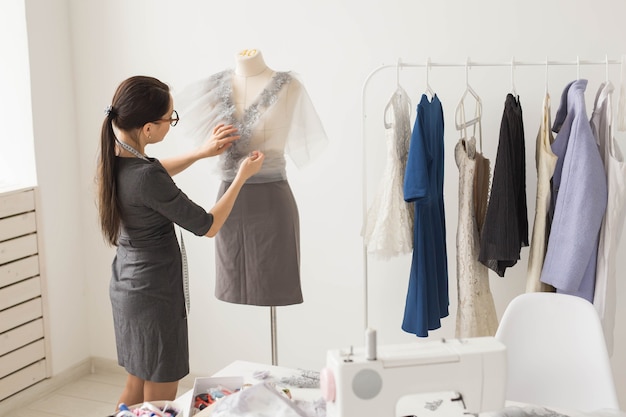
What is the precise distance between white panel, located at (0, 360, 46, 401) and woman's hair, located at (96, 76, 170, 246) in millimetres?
1577

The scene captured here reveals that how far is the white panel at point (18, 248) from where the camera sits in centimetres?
361

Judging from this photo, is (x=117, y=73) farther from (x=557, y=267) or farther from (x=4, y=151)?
(x=557, y=267)

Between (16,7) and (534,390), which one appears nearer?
(534,390)

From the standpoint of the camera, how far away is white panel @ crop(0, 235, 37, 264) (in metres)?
3.61

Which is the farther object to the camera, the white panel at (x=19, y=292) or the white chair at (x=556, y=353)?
the white panel at (x=19, y=292)

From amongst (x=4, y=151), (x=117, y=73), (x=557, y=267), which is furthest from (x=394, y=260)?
(x=4, y=151)

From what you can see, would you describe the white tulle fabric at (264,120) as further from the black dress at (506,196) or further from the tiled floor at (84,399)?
the tiled floor at (84,399)

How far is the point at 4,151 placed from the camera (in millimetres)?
3893

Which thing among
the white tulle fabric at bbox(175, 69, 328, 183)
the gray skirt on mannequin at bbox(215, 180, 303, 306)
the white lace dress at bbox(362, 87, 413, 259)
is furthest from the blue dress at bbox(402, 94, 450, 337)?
the gray skirt on mannequin at bbox(215, 180, 303, 306)

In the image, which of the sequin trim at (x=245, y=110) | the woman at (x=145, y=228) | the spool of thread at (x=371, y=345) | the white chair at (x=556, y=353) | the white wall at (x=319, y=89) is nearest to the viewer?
the spool of thread at (x=371, y=345)

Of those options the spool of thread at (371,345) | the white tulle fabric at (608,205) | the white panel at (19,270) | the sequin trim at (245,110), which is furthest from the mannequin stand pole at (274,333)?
the spool of thread at (371,345)

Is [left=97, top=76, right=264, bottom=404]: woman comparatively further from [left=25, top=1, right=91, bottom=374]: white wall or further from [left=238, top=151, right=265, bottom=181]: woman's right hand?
[left=25, top=1, right=91, bottom=374]: white wall

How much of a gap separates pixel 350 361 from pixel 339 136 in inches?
81.4

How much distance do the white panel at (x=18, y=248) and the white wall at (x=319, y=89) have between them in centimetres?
22
